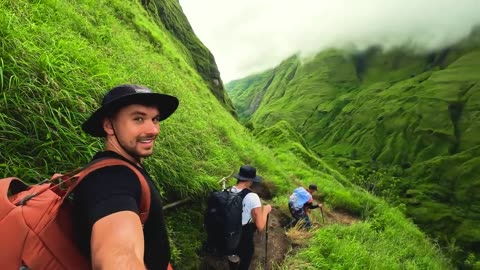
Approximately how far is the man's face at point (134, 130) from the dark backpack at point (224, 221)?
3.14m

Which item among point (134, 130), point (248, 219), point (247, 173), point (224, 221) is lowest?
point (248, 219)

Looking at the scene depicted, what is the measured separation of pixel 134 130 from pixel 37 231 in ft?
3.42

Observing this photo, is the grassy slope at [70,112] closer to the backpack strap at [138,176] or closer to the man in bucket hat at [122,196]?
the man in bucket hat at [122,196]

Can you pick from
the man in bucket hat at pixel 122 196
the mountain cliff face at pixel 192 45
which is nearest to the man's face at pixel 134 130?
the man in bucket hat at pixel 122 196

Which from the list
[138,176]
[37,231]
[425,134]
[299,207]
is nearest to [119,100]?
[138,176]

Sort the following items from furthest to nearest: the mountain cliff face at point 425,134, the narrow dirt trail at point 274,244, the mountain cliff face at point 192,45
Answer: the mountain cliff face at point 425,134
the mountain cliff face at point 192,45
the narrow dirt trail at point 274,244

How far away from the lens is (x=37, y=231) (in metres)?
2.11

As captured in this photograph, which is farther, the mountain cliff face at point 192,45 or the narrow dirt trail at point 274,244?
the mountain cliff face at point 192,45

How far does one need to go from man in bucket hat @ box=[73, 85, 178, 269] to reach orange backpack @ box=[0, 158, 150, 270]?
0.25 feet

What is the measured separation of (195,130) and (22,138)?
4.59 meters

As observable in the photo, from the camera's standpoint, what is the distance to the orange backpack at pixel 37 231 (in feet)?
6.61

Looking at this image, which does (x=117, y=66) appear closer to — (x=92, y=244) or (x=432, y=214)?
(x=92, y=244)

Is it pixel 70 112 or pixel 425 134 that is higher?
pixel 70 112

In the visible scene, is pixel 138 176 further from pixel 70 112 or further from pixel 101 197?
pixel 70 112
